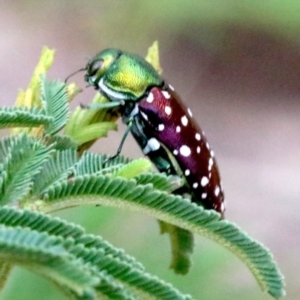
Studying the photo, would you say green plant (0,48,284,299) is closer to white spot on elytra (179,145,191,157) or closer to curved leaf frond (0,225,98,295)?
curved leaf frond (0,225,98,295)

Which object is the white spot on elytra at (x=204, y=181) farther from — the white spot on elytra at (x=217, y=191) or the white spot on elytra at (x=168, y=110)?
the white spot on elytra at (x=168, y=110)

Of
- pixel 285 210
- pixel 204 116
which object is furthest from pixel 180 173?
pixel 204 116

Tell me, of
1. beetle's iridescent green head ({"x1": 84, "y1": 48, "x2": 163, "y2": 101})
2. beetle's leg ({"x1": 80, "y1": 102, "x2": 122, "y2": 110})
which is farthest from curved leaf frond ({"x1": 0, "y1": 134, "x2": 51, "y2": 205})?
beetle's iridescent green head ({"x1": 84, "y1": 48, "x2": 163, "y2": 101})

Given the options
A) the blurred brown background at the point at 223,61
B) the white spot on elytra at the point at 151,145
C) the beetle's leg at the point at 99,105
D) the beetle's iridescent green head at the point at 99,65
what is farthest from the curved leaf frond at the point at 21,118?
the blurred brown background at the point at 223,61

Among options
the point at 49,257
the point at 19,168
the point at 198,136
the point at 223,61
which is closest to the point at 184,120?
the point at 198,136

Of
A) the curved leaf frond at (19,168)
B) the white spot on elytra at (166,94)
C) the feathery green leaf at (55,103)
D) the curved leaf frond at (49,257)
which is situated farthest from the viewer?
the white spot on elytra at (166,94)
